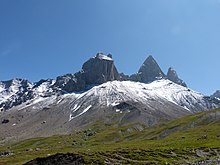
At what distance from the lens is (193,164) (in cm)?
4822

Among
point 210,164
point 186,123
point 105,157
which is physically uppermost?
point 186,123

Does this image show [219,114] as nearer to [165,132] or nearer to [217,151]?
[165,132]

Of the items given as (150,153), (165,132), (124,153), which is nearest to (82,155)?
(124,153)

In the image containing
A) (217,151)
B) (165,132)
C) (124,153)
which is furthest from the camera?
(165,132)

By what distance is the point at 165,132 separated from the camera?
15788 centimetres

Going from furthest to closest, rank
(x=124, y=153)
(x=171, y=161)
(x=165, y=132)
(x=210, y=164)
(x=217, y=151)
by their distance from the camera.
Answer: (x=165, y=132)
(x=217, y=151)
(x=124, y=153)
(x=171, y=161)
(x=210, y=164)

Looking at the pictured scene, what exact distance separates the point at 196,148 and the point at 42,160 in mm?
32800

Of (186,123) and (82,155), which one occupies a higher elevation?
(186,123)

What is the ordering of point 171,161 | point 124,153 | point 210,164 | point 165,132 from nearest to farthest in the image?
point 210,164
point 171,161
point 124,153
point 165,132

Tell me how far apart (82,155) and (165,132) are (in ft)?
361

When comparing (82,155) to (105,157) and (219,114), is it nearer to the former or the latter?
(105,157)

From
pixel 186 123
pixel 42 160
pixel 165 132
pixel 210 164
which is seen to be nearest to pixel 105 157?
pixel 42 160

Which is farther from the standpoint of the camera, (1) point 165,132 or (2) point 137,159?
(1) point 165,132

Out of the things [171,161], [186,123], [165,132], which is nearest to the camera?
[171,161]
